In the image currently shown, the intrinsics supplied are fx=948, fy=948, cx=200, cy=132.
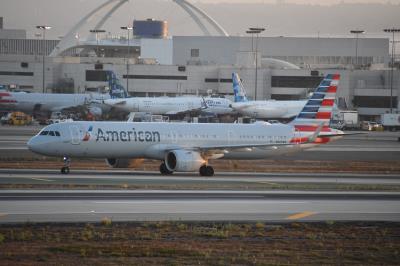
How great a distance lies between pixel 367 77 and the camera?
174750 mm

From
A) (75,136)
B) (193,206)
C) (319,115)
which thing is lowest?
(193,206)

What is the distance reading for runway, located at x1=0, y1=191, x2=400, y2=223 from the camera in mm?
38531

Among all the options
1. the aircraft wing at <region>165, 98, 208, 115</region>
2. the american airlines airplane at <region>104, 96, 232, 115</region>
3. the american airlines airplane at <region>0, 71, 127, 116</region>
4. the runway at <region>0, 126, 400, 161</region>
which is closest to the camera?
the runway at <region>0, 126, 400, 161</region>

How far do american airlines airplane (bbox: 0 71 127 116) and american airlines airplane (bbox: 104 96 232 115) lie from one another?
5.25 m

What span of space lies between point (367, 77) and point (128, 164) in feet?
388

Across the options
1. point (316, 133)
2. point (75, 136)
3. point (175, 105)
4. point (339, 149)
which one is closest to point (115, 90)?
point (175, 105)

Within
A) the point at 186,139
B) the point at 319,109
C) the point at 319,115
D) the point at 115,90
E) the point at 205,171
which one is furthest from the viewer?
the point at 115,90

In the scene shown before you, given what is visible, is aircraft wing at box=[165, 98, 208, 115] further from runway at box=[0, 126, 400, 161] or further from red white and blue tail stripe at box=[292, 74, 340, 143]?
red white and blue tail stripe at box=[292, 74, 340, 143]

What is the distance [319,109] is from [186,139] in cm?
1120

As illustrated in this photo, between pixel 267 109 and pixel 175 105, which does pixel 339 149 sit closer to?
pixel 267 109

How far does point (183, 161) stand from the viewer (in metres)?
60.3

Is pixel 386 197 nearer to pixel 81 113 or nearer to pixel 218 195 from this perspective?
pixel 218 195

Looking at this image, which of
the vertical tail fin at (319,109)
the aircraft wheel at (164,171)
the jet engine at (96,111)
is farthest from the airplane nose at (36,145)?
the jet engine at (96,111)

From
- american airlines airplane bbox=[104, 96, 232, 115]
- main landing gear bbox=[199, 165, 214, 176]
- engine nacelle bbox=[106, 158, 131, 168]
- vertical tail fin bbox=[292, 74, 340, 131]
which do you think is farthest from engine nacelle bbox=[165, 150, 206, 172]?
american airlines airplane bbox=[104, 96, 232, 115]
